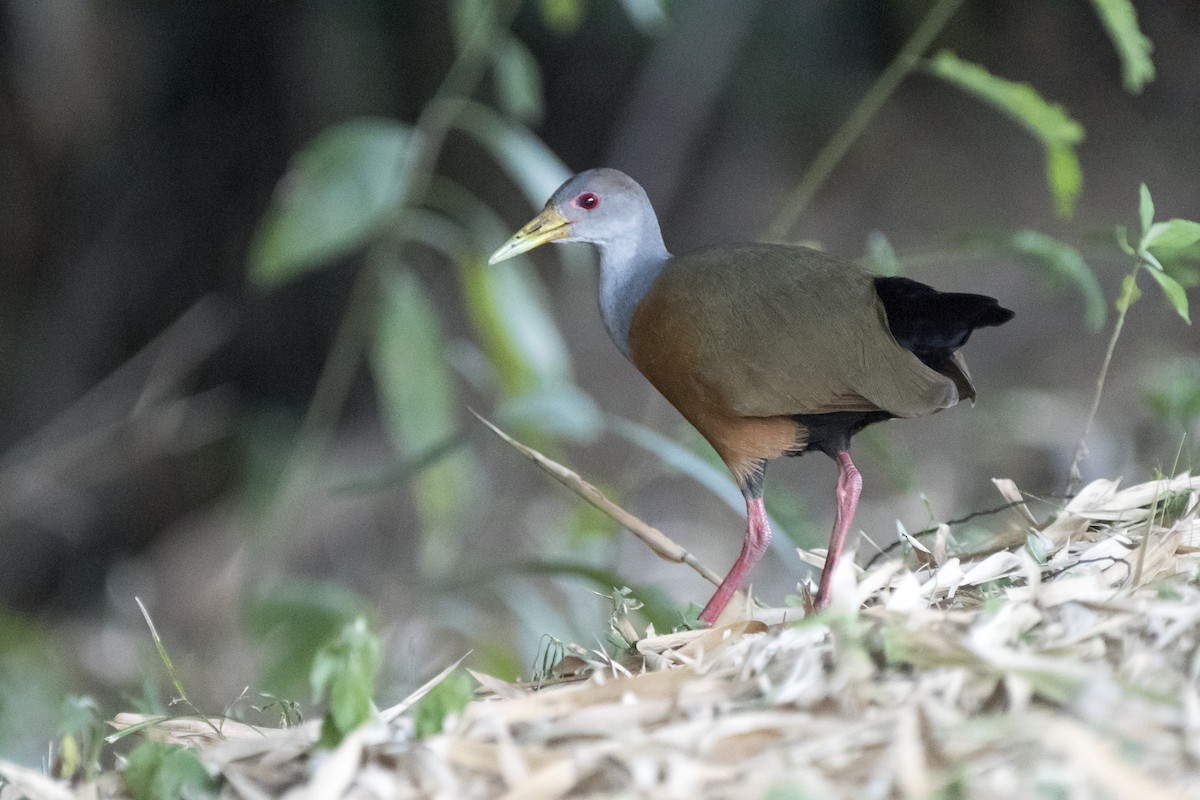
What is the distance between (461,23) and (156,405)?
2271 mm

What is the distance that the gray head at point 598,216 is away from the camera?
2.23 metres

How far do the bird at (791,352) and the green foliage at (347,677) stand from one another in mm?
722

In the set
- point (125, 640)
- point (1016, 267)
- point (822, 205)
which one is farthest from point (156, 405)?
point (1016, 267)

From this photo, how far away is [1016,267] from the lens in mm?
4480

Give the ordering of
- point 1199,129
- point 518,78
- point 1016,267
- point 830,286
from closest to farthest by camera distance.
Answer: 1. point 830,286
2. point 518,78
3. point 1199,129
4. point 1016,267

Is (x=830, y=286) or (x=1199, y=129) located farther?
(x=1199, y=129)

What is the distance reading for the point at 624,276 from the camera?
223 cm

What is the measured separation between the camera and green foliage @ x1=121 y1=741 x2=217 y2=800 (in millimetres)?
1288

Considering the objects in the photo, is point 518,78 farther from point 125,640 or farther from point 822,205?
point 125,640

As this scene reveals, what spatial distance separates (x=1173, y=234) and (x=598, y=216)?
97 centimetres

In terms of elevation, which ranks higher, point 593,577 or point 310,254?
point 310,254

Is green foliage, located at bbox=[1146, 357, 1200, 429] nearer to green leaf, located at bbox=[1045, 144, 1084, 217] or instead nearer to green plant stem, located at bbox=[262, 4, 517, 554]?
green leaf, located at bbox=[1045, 144, 1084, 217]

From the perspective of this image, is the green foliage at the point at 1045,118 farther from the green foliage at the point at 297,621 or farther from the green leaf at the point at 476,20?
the green foliage at the point at 297,621

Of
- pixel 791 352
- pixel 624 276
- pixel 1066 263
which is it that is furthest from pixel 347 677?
pixel 1066 263
